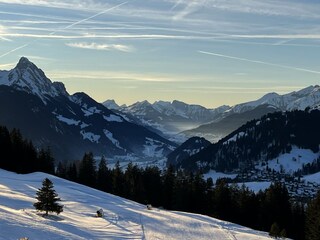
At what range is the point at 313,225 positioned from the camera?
73250 millimetres

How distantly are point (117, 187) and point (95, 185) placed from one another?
7.69m

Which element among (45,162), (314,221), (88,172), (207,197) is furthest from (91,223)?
(88,172)

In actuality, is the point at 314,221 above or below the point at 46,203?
below

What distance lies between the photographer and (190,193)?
10250cm

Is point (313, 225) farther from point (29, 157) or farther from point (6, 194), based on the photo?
point (29, 157)

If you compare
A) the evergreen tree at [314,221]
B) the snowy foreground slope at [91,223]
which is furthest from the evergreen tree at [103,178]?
the evergreen tree at [314,221]

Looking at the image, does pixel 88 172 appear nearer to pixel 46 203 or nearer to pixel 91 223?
pixel 46 203

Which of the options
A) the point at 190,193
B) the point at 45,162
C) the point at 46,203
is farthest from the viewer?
the point at 45,162

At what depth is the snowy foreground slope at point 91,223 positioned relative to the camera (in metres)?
37.8

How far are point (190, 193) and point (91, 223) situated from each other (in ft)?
192

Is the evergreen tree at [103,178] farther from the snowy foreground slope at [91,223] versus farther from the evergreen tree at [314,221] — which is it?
the evergreen tree at [314,221]

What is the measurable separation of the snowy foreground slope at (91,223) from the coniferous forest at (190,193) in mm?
25932

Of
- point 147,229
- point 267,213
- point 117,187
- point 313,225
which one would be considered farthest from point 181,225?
point 117,187

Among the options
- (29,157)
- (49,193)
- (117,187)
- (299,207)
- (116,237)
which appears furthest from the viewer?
(117,187)
